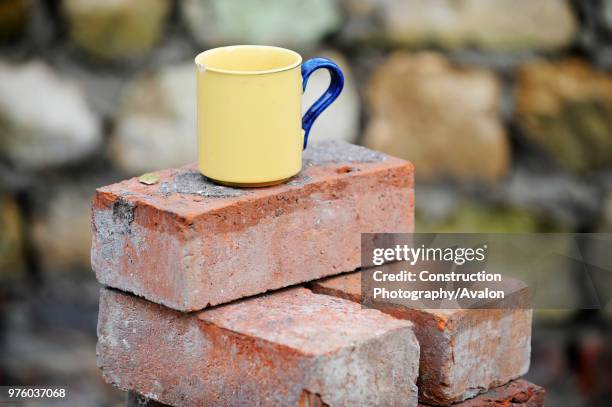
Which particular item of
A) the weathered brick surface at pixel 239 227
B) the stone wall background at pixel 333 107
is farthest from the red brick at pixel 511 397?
the stone wall background at pixel 333 107

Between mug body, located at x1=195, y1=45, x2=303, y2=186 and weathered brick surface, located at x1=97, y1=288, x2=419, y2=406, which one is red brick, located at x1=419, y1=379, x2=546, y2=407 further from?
mug body, located at x1=195, y1=45, x2=303, y2=186

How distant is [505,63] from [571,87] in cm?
13

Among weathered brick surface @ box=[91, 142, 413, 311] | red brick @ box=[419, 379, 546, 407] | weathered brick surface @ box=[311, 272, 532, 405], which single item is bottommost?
red brick @ box=[419, 379, 546, 407]

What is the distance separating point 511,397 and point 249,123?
1.55 ft

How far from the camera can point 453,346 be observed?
1619 millimetres

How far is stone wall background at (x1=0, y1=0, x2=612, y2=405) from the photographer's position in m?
2.34

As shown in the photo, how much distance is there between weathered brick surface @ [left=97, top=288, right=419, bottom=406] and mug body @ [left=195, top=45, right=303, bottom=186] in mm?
156

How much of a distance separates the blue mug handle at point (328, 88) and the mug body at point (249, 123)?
0.17 ft

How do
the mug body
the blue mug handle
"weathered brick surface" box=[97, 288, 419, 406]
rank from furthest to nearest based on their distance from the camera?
the blue mug handle → the mug body → "weathered brick surface" box=[97, 288, 419, 406]

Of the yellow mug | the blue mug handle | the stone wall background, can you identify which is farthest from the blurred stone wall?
the yellow mug

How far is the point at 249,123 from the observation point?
5.29 ft

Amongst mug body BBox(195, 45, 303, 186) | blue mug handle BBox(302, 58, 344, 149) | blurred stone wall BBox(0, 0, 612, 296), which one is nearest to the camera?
mug body BBox(195, 45, 303, 186)

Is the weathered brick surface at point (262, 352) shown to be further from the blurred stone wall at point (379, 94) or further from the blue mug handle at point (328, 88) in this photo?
the blurred stone wall at point (379, 94)

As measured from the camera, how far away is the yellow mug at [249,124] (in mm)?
1605
